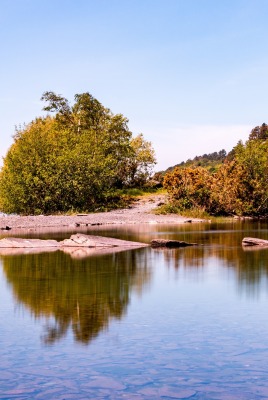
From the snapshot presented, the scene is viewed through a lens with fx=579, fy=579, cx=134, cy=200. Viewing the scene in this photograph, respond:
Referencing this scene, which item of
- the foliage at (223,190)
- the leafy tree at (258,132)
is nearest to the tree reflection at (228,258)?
the foliage at (223,190)

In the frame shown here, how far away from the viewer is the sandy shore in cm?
4900

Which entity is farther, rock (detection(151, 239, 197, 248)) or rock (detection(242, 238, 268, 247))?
rock (detection(151, 239, 197, 248))

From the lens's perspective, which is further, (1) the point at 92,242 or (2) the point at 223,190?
(2) the point at 223,190

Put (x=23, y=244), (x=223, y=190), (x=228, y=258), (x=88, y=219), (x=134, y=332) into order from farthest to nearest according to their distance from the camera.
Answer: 1. (x=223, y=190)
2. (x=88, y=219)
3. (x=23, y=244)
4. (x=228, y=258)
5. (x=134, y=332)

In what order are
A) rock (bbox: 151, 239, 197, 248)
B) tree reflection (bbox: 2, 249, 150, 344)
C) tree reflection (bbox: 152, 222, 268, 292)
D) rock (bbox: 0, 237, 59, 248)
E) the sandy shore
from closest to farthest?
tree reflection (bbox: 2, 249, 150, 344)
tree reflection (bbox: 152, 222, 268, 292)
rock (bbox: 0, 237, 59, 248)
rock (bbox: 151, 239, 197, 248)
the sandy shore

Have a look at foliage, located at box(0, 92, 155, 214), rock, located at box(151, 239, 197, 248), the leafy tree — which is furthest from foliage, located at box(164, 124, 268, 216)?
the leafy tree

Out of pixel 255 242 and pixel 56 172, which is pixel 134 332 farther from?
pixel 56 172

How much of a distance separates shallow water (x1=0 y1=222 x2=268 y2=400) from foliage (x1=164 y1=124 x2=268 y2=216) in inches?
1687

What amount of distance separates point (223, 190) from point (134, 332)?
53279 mm

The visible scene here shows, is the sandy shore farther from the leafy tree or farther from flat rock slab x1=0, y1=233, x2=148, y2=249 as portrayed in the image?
the leafy tree

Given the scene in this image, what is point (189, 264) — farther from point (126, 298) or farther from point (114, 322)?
point (114, 322)

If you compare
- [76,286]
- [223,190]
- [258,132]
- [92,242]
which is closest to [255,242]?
[92,242]

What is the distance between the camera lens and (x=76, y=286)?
17.2 m

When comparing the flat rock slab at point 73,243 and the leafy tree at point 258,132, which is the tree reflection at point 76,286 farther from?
the leafy tree at point 258,132
